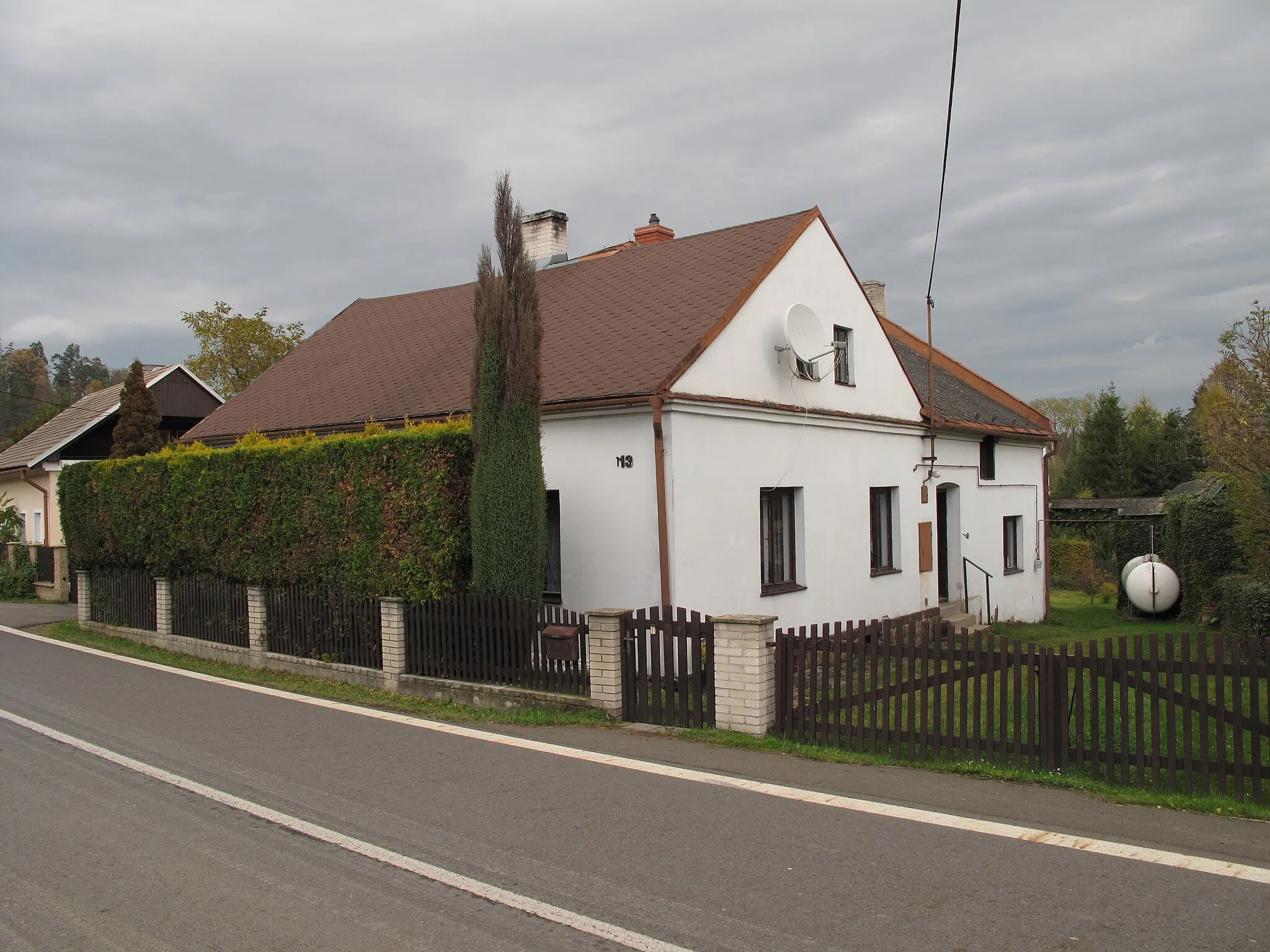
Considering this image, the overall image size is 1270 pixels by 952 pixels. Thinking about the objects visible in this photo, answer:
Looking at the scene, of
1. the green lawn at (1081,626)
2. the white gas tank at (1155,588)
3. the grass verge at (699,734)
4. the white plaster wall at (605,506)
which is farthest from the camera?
the white gas tank at (1155,588)

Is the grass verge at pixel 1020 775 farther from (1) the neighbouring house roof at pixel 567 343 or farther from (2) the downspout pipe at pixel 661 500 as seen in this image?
(1) the neighbouring house roof at pixel 567 343

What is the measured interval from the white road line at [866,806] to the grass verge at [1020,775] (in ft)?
2.99

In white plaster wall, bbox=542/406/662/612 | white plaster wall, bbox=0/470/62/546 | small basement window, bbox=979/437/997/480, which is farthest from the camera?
white plaster wall, bbox=0/470/62/546

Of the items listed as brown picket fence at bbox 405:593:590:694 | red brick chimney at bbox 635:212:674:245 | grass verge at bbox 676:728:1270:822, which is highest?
red brick chimney at bbox 635:212:674:245

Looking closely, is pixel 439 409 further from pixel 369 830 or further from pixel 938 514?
pixel 938 514

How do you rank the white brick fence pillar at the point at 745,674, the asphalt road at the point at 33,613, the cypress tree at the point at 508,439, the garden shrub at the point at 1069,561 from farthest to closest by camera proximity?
the garden shrub at the point at 1069,561, the asphalt road at the point at 33,613, the cypress tree at the point at 508,439, the white brick fence pillar at the point at 745,674

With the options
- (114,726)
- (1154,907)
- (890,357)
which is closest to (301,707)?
(114,726)

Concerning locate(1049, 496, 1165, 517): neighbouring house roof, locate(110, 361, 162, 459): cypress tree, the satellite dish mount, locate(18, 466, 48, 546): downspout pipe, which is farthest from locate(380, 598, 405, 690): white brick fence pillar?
locate(1049, 496, 1165, 517): neighbouring house roof

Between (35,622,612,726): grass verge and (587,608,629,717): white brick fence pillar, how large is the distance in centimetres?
15

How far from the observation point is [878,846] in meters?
5.80

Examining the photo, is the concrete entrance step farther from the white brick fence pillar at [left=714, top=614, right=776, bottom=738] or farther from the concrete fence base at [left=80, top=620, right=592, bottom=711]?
the concrete fence base at [left=80, top=620, right=592, bottom=711]

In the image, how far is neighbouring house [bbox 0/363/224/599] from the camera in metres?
26.4

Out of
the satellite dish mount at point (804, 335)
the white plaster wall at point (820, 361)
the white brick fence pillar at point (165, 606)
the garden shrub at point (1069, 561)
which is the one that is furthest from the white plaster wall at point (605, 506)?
the garden shrub at point (1069, 561)

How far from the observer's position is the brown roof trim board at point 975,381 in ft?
75.7
